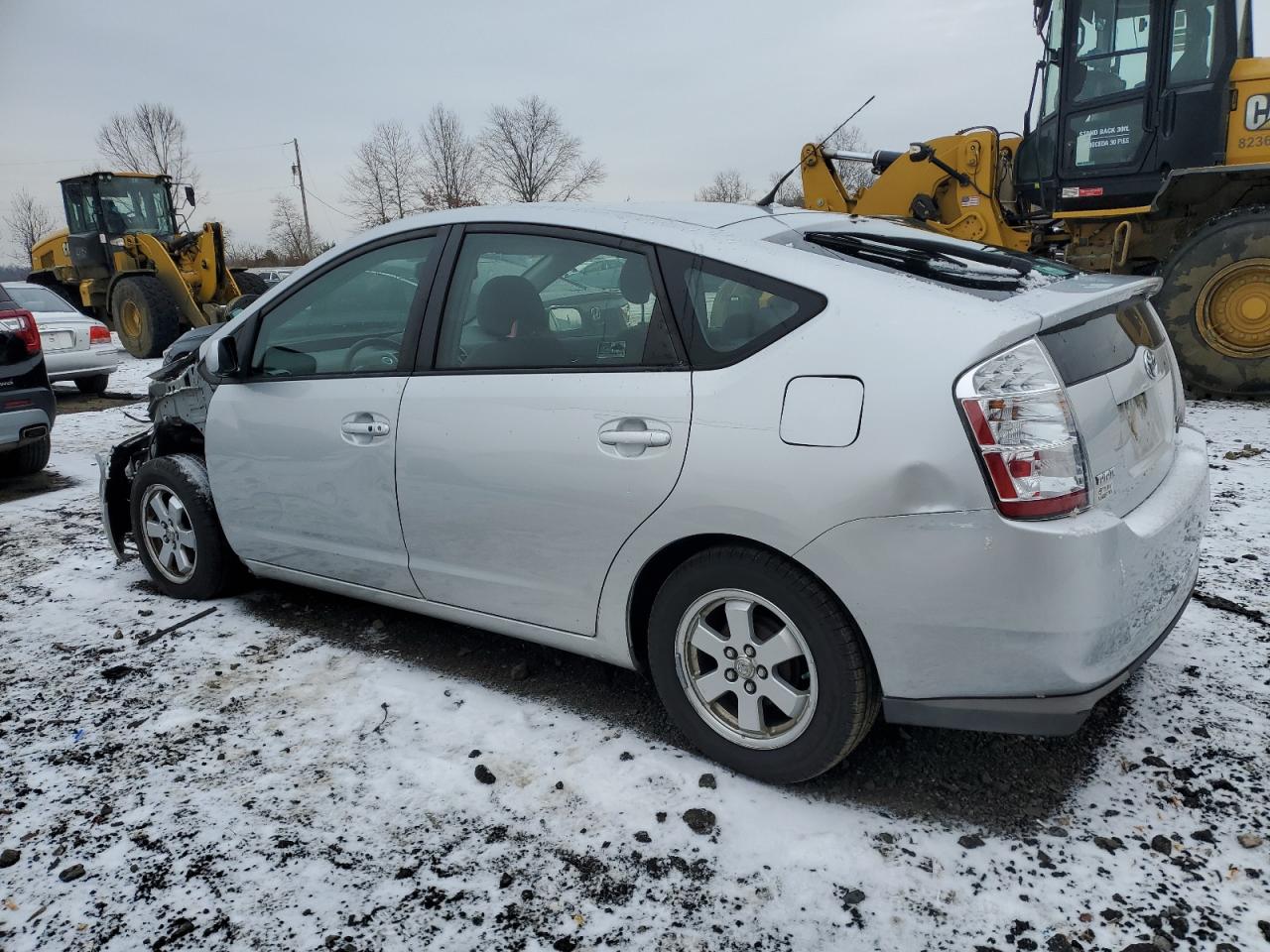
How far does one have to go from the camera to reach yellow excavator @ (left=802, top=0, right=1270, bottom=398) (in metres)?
6.74

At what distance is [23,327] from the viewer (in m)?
5.77

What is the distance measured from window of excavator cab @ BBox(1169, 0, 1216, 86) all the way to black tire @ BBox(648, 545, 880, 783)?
7.02 metres

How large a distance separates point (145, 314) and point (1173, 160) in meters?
15.1

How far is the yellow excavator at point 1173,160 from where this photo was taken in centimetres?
674

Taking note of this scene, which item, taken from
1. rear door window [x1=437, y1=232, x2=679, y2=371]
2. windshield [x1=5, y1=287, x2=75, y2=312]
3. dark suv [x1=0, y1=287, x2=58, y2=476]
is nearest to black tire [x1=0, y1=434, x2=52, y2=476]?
dark suv [x1=0, y1=287, x2=58, y2=476]

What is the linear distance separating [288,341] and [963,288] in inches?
98.6

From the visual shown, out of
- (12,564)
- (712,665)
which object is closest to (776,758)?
(712,665)

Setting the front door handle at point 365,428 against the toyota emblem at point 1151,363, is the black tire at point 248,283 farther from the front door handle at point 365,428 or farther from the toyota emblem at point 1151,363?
the toyota emblem at point 1151,363

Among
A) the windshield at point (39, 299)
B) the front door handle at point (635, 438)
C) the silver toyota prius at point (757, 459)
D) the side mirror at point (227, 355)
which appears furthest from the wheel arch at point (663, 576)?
the windshield at point (39, 299)

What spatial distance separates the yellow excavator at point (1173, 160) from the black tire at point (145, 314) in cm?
1360

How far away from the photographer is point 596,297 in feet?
8.60

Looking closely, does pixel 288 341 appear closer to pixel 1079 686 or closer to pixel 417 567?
pixel 417 567

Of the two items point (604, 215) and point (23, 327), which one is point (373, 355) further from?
point (23, 327)

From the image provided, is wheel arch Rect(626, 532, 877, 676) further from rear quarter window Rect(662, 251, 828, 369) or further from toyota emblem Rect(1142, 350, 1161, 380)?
toyota emblem Rect(1142, 350, 1161, 380)
